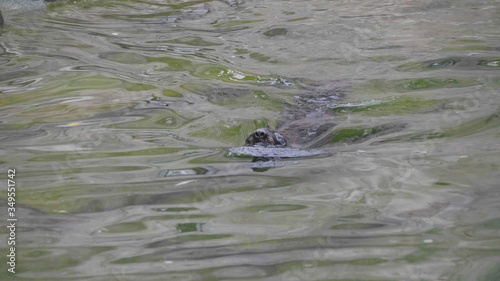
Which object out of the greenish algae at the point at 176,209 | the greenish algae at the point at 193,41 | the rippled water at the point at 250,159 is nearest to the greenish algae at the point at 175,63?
the rippled water at the point at 250,159

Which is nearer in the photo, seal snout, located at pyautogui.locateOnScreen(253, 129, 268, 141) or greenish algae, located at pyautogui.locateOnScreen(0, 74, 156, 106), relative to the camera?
seal snout, located at pyautogui.locateOnScreen(253, 129, 268, 141)

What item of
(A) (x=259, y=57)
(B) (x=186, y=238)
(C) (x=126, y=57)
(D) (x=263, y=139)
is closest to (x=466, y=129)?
(D) (x=263, y=139)

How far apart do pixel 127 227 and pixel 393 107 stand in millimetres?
2638

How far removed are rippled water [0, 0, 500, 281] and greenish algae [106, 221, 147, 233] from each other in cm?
1

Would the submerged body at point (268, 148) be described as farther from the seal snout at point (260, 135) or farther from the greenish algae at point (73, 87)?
the greenish algae at point (73, 87)

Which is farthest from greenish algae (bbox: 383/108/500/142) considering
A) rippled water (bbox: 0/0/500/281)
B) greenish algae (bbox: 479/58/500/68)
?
greenish algae (bbox: 479/58/500/68)

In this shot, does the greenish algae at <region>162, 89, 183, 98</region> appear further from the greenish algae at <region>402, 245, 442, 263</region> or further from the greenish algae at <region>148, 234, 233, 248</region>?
the greenish algae at <region>402, 245, 442, 263</region>

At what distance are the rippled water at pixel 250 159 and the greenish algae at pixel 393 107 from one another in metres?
0.03

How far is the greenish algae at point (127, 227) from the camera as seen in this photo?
3.11 meters

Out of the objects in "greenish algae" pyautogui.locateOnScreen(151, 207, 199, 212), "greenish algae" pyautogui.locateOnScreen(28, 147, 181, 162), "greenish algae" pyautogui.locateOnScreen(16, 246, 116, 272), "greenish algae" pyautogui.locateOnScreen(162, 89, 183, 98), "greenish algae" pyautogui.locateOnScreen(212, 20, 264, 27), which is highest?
"greenish algae" pyautogui.locateOnScreen(16, 246, 116, 272)

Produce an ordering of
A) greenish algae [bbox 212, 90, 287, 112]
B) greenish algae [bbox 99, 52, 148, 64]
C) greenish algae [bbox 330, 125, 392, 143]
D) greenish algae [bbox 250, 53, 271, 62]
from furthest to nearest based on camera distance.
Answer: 1. greenish algae [bbox 250, 53, 271, 62]
2. greenish algae [bbox 99, 52, 148, 64]
3. greenish algae [bbox 212, 90, 287, 112]
4. greenish algae [bbox 330, 125, 392, 143]

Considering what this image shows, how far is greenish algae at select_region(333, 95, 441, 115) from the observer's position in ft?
16.4

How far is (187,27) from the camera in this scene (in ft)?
28.2

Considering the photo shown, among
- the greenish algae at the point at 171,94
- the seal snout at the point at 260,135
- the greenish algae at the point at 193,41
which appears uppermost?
the seal snout at the point at 260,135
